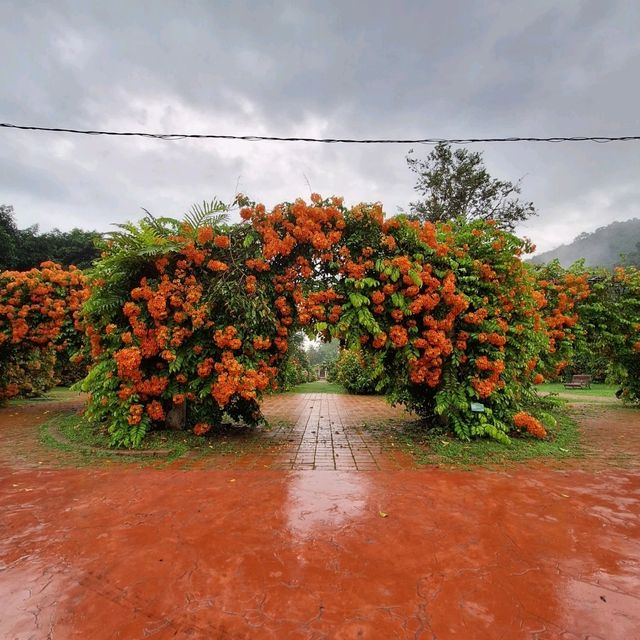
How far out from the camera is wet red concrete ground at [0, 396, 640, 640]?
81.0 inches

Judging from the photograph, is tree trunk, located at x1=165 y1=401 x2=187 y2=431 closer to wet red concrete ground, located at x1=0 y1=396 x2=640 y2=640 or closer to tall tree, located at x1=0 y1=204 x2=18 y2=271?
wet red concrete ground, located at x1=0 y1=396 x2=640 y2=640

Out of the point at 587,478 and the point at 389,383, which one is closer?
the point at 587,478

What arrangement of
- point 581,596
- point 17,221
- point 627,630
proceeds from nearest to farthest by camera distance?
1. point 627,630
2. point 581,596
3. point 17,221

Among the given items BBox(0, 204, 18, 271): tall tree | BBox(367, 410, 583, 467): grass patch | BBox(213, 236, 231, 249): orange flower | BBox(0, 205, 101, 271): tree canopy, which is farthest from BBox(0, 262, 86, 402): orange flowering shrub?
BBox(0, 204, 18, 271): tall tree

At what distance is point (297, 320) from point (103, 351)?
10.6 ft

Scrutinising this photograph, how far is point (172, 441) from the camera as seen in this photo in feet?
20.1

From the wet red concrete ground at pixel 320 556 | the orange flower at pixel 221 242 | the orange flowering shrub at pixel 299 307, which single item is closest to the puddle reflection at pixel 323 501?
the wet red concrete ground at pixel 320 556

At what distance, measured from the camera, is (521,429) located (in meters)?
6.54

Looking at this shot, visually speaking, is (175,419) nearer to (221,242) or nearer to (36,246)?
(221,242)

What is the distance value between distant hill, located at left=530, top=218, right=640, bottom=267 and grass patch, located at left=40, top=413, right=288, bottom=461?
70277 millimetres

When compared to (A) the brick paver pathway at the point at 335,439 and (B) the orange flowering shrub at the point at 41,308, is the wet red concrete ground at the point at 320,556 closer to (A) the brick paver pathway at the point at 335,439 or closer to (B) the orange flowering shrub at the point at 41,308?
(A) the brick paver pathway at the point at 335,439

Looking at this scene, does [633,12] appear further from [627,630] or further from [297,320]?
[627,630]

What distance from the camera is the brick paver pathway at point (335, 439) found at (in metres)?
5.23

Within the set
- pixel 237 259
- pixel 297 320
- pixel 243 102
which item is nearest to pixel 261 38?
pixel 243 102
